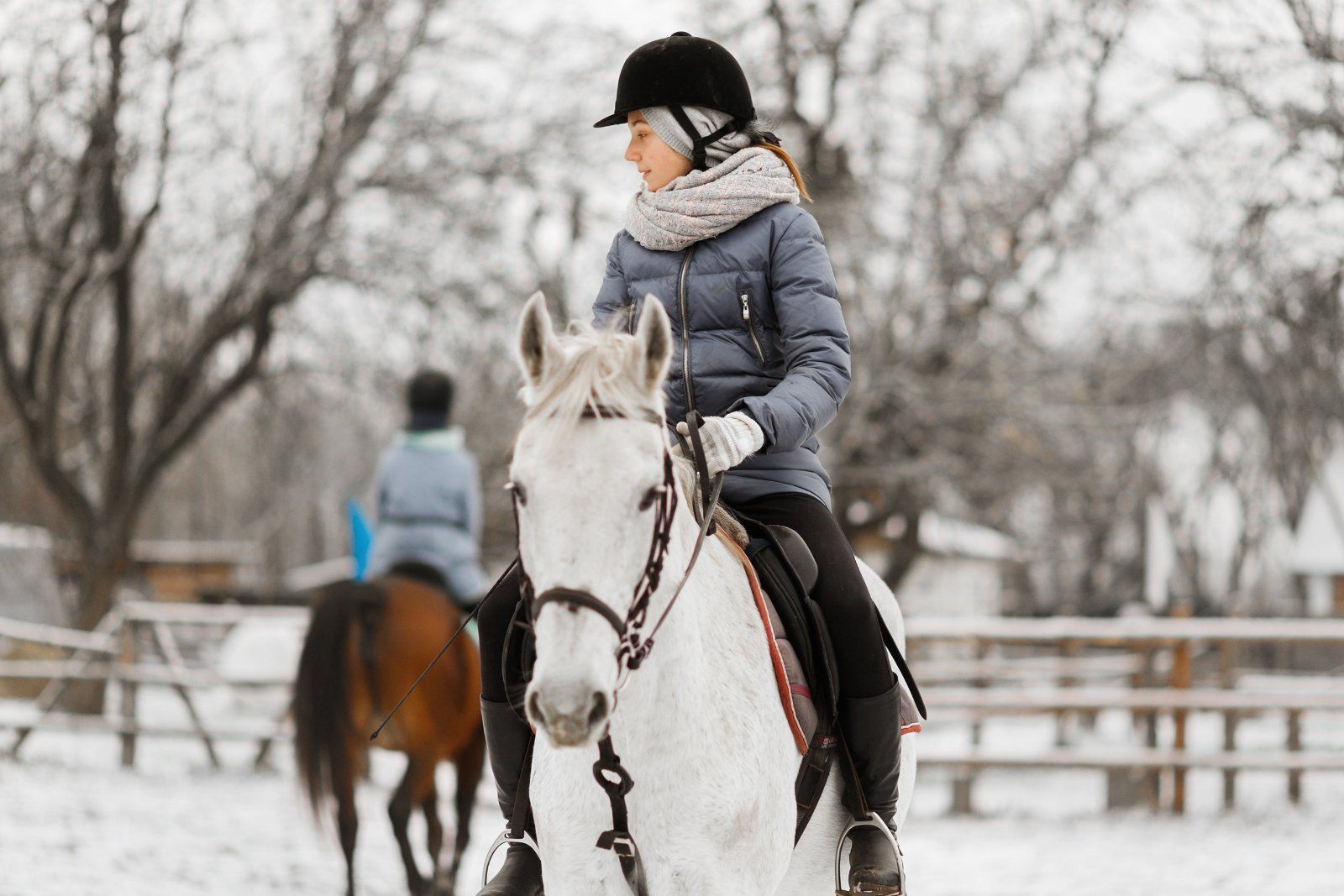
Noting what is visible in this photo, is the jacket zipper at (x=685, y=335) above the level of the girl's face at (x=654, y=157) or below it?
below

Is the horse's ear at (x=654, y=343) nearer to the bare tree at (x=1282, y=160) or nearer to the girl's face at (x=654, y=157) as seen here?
the girl's face at (x=654, y=157)

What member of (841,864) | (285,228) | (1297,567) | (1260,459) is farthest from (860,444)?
(1297,567)

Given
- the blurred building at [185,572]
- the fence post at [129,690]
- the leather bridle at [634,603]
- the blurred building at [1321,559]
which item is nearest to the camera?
the leather bridle at [634,603]

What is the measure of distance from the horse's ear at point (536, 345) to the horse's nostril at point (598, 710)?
61cm

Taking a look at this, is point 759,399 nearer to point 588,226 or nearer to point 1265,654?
point 588,226

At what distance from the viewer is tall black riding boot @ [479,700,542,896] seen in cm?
304

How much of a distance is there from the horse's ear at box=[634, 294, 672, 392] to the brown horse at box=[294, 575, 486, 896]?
15.6 ft

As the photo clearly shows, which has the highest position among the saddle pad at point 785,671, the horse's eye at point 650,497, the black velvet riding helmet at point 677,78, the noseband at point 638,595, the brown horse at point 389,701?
the black velvet riding helmet at point 677,78

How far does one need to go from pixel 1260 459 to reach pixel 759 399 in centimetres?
2893

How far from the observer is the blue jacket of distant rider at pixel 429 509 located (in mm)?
7547

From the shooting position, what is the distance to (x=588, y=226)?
13.4m

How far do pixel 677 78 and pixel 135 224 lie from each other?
38.1 feet

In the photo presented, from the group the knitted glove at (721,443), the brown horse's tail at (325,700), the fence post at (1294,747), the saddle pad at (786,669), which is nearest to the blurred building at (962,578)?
the fence post at (1294,747)

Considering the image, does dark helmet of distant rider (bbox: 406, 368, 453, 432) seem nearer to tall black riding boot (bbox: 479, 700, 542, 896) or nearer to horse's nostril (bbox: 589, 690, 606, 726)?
tall black riding boot (bbox: 479, 700, 542, 896)
